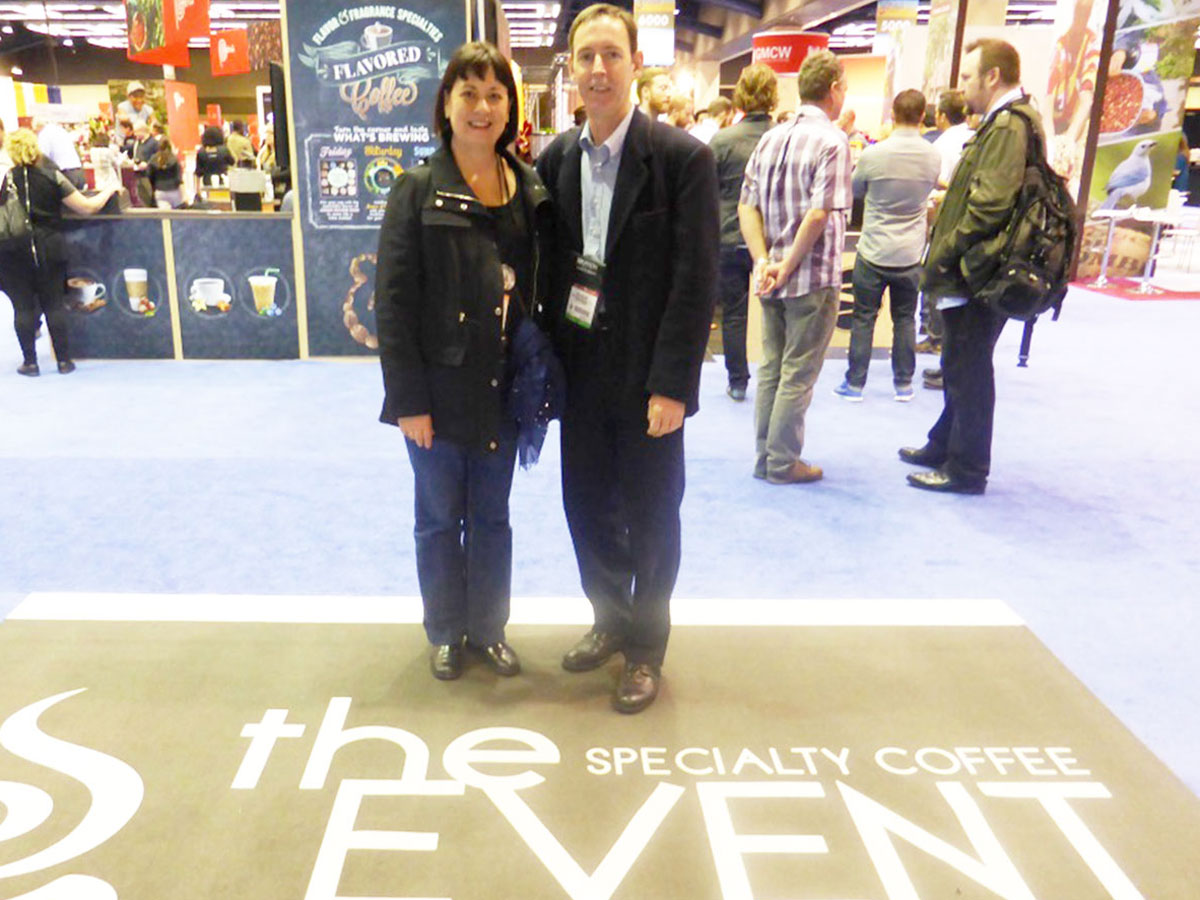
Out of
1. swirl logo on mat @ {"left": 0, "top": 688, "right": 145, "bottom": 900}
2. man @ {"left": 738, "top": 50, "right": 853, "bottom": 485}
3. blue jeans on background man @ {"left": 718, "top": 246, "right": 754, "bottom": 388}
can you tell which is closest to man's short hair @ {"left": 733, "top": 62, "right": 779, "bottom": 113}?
blue jeans on background man @ {"left": 718, "top": 246, "right": 754, "bottom": 388}

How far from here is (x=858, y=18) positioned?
2061 cm

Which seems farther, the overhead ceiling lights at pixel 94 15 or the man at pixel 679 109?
the overhead ceiling lights at pixel 94 15

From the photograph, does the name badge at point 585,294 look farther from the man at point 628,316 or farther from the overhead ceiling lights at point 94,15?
Result: the overhead ceiling lights at point 94,15

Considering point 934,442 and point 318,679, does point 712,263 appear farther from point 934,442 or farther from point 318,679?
point 934,442

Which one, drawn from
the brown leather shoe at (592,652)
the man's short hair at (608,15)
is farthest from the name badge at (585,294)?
the brown leather shoe at (592,652)

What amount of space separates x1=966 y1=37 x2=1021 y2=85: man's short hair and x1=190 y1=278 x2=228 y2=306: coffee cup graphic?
4.32 m

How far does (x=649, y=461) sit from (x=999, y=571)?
153 centimetres

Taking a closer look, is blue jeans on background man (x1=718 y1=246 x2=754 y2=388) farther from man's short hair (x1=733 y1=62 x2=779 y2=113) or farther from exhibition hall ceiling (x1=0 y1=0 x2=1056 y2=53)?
exhibition hall ceiling (x1=0 y1=0 x2=1056 y2=53)

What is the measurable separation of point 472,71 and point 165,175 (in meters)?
9.19

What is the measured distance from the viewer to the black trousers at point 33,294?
17.8ft

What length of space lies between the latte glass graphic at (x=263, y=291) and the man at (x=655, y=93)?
7.82 feet

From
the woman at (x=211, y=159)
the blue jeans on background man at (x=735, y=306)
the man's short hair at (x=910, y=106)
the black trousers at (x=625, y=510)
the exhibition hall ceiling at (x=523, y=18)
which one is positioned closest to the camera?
the black trousers at (x=625, y=510)

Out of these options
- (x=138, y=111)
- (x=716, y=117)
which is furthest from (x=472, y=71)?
(x=138, y=111)

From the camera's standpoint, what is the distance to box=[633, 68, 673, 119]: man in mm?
5355
